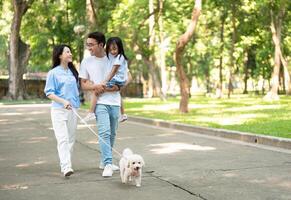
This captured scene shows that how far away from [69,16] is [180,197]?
4052 cm

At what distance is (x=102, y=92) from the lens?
7371mm

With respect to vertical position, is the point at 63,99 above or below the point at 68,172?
above

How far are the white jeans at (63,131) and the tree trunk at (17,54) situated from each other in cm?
3379

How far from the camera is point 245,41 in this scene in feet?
132

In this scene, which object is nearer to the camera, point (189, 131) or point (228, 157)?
point (228, 157)

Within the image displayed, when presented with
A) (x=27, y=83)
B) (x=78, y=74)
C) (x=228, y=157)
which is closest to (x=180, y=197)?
(x=78, y=74)

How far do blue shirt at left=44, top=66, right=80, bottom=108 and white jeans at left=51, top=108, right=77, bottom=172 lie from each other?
0.10 meters

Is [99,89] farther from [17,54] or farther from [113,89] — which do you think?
[17,54]

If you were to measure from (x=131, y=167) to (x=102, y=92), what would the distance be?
51.6 inches

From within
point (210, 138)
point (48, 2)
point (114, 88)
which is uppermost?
point (48, 2)

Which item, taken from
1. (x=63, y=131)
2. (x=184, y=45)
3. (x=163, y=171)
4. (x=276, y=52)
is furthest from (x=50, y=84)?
(x=276, y=52)

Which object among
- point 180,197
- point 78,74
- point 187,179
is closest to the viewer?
point 180,197

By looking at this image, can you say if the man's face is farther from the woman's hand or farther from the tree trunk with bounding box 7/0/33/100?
the tree trunk with bounding box 7/0/33/100

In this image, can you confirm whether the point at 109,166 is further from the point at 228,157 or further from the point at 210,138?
the point at 210,138
